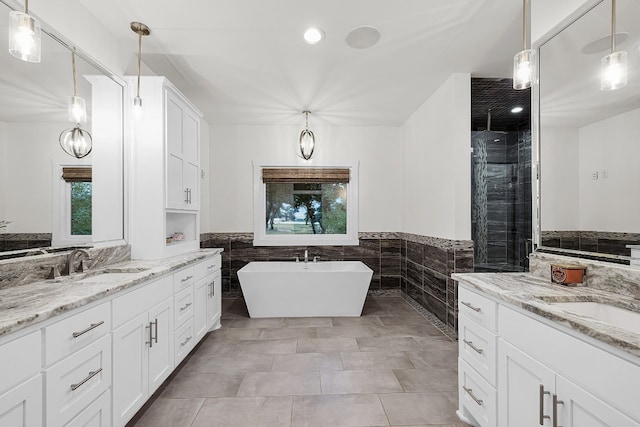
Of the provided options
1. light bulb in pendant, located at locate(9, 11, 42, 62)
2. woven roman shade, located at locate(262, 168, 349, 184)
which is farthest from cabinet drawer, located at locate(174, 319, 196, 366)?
woven roman shade, located at locate(262, 168, 349, 184)

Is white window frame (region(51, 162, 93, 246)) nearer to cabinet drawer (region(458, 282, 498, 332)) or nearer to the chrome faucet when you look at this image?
the chrome faucet

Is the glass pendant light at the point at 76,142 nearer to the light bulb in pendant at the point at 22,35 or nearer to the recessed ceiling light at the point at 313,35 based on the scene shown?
the light bulb in pendant at the point at 22,35

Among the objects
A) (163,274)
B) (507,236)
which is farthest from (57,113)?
(507,236)

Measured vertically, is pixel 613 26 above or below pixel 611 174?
above

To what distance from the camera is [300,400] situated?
205 centimetres

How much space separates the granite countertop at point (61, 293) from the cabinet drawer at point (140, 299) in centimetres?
6

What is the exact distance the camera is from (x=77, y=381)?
131cm

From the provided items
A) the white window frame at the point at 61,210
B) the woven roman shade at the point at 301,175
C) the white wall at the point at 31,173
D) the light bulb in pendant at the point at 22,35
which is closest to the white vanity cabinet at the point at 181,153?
the white window frame at the point at 61,210

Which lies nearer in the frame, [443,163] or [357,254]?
[443,163]

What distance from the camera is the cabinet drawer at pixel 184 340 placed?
2.30m

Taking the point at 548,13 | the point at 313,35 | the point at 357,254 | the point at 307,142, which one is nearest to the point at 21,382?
the point at 313,35

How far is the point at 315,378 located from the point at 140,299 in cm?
137

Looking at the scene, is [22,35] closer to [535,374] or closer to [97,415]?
[97,415]

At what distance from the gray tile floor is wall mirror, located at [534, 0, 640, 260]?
134 centimetres
